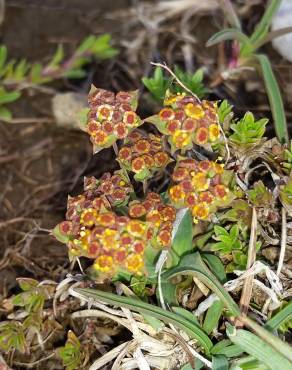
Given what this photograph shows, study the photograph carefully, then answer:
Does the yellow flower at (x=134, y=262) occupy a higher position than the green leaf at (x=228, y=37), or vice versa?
the green leaf at (x=228, y=37)

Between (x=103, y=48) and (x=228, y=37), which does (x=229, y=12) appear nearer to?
(x=228, y=37)

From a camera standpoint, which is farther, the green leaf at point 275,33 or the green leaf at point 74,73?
the green leaf at point 74,73

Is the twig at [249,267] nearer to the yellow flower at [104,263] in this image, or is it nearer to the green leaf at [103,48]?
the yellow flower at [104,263]

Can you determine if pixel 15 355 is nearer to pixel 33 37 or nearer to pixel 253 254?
pixel 253 254

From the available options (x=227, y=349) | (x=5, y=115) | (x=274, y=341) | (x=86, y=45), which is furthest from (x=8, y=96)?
(x=274, y=341)

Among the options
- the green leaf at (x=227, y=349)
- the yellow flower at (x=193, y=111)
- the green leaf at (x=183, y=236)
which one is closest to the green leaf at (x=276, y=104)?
the green leaf at (x=183, y=236)
